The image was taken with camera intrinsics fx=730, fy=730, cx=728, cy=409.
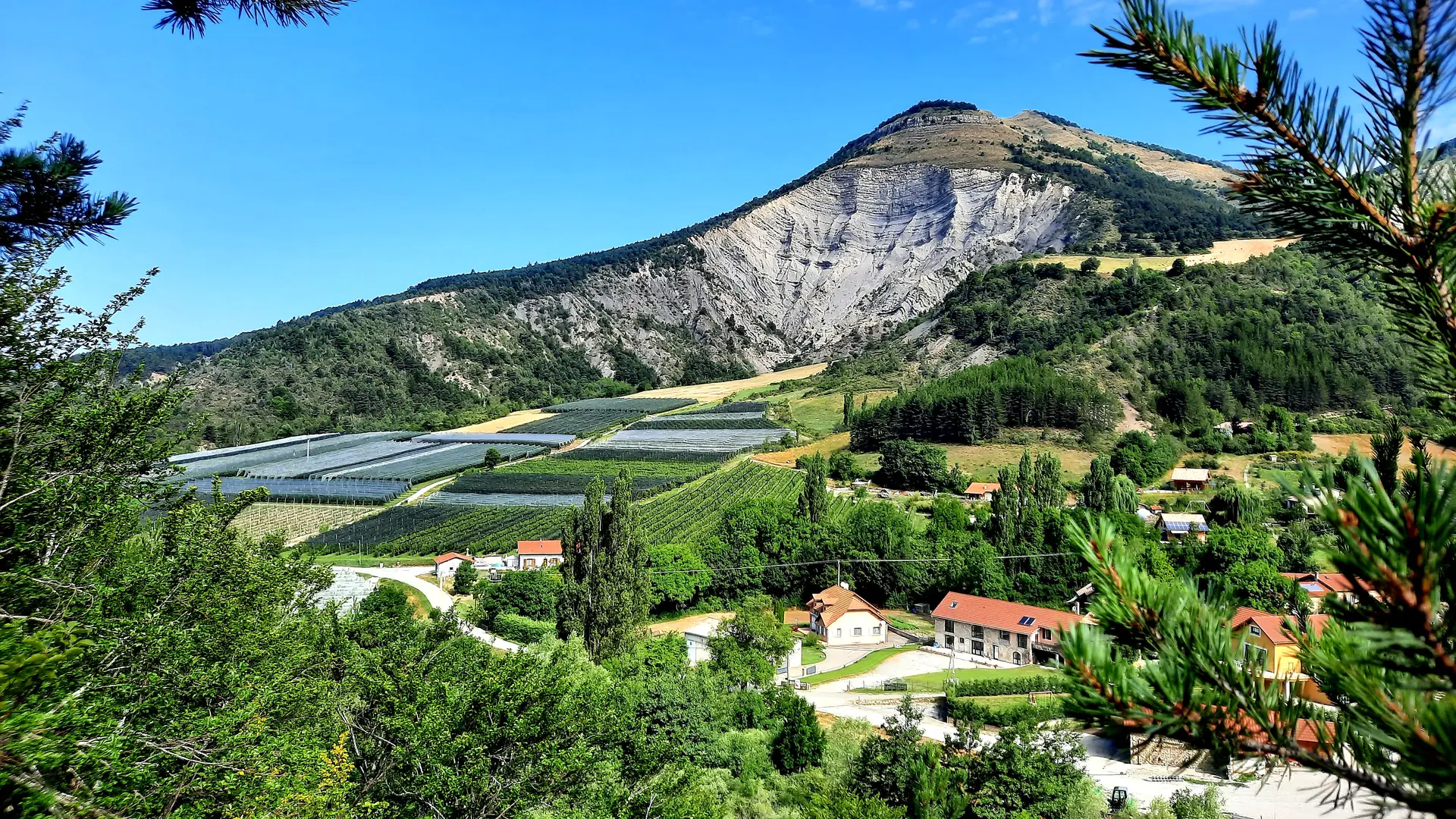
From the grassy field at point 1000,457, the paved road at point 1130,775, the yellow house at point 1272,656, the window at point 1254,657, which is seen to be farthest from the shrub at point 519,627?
the grassy field at point 1000,457

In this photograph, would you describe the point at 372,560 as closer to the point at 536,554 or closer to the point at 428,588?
the point at 428,588

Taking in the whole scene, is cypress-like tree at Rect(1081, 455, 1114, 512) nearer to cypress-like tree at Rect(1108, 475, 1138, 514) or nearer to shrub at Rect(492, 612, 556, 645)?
cypress-like tree at Rect(1108, 475, 1138, 514)

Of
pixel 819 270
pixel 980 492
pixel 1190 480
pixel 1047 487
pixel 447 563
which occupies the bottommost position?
pixel 1190 480

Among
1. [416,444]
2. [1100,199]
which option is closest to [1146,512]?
[416,444]

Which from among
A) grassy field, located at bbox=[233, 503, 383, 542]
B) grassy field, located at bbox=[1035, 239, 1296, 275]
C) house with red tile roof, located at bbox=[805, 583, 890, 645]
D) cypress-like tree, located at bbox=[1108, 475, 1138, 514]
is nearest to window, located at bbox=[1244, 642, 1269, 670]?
house with red tile roof, located at bbox=[805, 583, 890, 645]

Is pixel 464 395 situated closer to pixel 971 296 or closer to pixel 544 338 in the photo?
pixel 544 338

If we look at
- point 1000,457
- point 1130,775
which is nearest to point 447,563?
point 1130,775

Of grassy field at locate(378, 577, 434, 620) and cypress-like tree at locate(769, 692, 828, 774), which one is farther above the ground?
grassy field at locate(378, 577, 434, 620)
